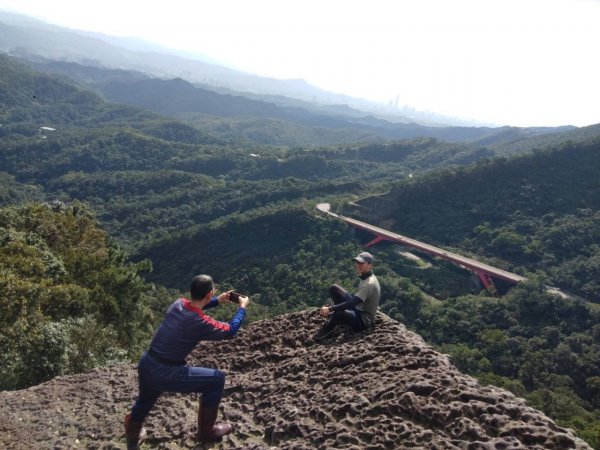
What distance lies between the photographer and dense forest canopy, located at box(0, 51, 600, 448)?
19.4 metres

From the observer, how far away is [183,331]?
5914 millimetres

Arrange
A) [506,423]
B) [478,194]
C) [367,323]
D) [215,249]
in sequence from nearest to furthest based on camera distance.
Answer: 1. [506,423]
2. [367,323]
3. [215,249]
4. [478,194]

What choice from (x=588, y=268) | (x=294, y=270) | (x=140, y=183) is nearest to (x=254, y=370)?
(x=294, y=270)

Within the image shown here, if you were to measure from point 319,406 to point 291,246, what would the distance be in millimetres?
58458

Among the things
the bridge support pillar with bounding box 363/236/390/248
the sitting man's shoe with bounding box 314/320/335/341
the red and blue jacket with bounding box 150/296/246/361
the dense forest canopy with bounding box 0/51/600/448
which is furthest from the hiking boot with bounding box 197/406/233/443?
the bridge support pillar with bounding box 363/236/390/248

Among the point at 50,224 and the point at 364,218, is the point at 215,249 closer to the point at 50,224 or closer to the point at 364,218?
the point at 364,218

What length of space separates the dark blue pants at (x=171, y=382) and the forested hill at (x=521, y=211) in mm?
54849

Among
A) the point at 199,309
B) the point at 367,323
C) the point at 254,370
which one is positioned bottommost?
the point at 254,370

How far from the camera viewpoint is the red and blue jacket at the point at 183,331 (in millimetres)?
5910

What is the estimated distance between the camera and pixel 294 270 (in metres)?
58.5

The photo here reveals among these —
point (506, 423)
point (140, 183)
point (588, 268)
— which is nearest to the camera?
point (506, 423)

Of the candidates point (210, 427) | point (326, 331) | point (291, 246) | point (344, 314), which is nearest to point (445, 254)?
point (291, 246)

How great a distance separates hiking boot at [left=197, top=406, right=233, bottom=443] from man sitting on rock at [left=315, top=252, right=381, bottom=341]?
304cm

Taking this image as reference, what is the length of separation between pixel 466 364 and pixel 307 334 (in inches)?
1184
